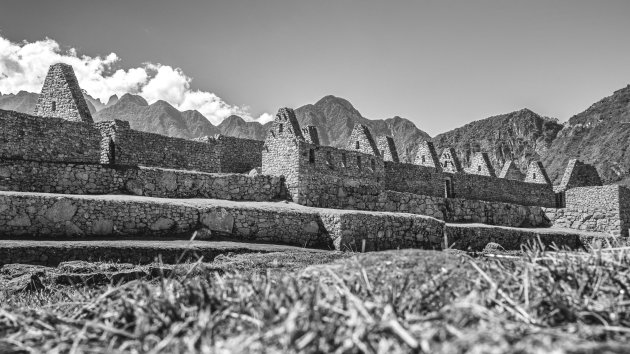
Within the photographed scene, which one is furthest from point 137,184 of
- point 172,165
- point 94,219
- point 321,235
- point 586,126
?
point 586,126

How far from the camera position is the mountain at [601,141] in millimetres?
48625

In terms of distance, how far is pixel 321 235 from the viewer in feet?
51.5

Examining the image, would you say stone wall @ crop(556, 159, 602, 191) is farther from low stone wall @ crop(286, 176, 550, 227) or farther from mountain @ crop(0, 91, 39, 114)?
mountain @ crop(0, 91, 39, 114)

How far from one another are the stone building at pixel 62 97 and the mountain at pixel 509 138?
1992 inches

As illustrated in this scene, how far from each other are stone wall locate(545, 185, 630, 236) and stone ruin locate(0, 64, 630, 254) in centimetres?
5

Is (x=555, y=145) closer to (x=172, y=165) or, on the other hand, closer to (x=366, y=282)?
(x=172, y=165)

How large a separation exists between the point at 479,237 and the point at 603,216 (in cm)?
1058

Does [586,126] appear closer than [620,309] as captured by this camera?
No

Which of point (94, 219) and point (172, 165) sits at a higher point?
point (172, 165)

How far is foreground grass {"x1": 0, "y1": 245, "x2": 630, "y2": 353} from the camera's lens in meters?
1.64

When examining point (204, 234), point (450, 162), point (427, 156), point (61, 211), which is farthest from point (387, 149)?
point (61, 211)

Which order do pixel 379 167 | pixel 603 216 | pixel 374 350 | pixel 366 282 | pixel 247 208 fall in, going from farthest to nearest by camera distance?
1. pixel 603 216
2. pixel 379 167
3. pixel 247 208
4. pixel 366 282
5. pixel 374 350

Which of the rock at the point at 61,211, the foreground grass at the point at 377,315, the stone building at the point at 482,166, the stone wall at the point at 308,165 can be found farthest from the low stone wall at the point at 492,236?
the foreground grass at the point at 377,315

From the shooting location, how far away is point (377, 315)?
187cm
